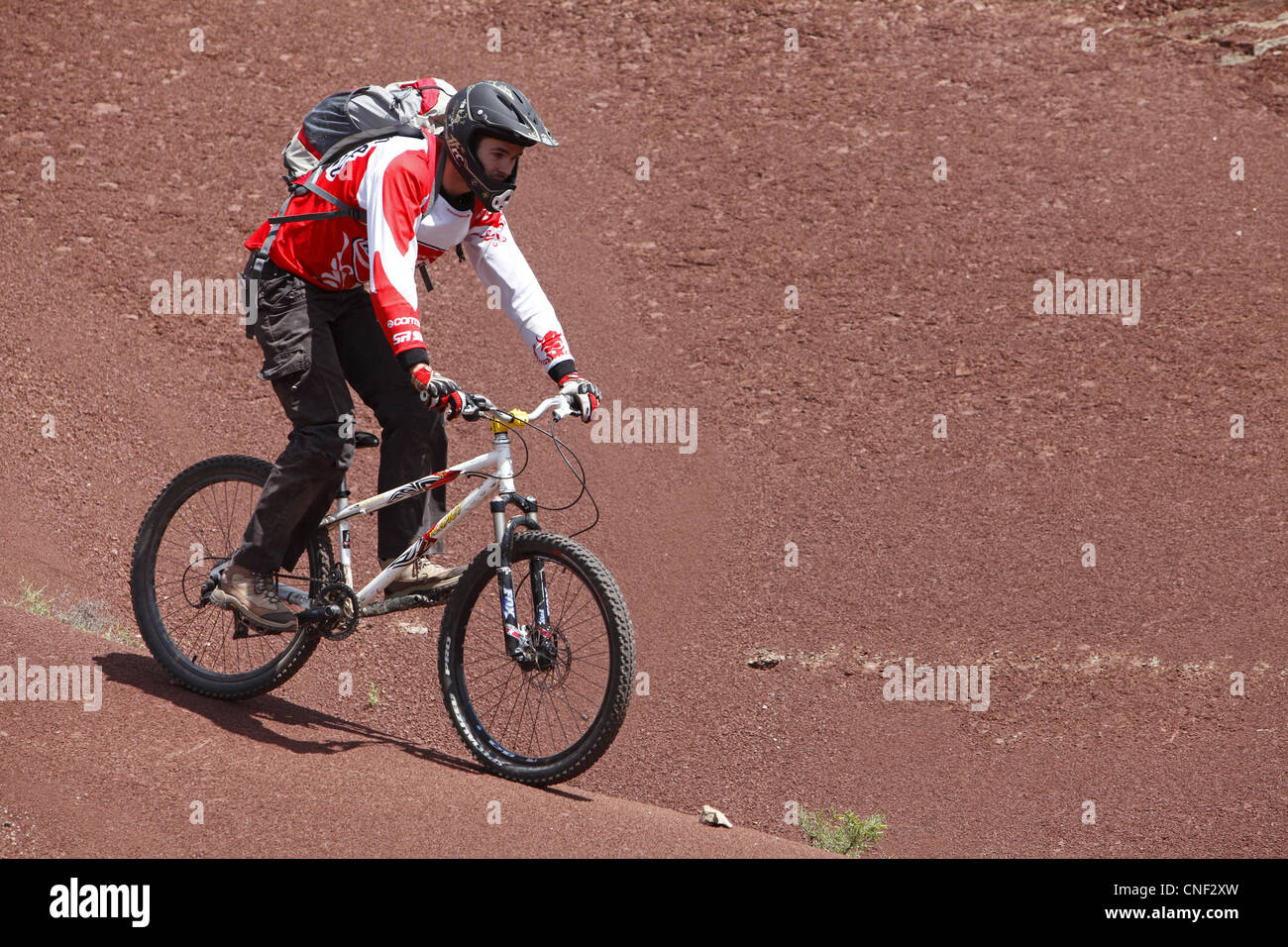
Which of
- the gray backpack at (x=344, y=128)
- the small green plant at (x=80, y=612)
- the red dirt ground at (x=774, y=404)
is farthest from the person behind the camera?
the small green plant at (x=80, y=612)

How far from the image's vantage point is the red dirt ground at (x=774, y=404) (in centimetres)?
557

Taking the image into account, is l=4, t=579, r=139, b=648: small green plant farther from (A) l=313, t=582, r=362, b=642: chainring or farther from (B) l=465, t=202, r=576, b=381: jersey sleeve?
(B) l=465, t=202, r=576, b=381: jersey sleeve

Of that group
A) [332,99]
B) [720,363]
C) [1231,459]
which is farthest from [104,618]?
[1231,459]

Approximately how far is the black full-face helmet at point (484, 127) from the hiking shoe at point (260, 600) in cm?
196

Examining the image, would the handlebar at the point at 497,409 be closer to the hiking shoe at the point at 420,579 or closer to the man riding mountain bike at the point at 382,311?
the man riding mountain bike at the point at 382,311

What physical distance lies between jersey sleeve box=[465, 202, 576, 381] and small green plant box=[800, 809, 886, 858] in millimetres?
2809

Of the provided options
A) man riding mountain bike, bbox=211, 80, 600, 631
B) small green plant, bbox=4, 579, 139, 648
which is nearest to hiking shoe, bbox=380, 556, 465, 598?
man riding mountain bike, bbox=211, 80, 600, 631

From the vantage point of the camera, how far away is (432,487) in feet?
16.3

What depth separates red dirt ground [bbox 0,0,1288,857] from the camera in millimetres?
5566

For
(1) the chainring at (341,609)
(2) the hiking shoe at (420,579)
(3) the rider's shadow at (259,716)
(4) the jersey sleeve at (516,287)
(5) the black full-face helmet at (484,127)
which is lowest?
(3) the rider's shadow at (259,716)

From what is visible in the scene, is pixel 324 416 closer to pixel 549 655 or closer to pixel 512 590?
pixel 512 590

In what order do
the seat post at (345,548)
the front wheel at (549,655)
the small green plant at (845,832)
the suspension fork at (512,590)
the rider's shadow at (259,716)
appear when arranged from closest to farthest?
the front wheel at (549,655) → the suspension fork at (512,590) → the rider's shadow at (259,716) → the seat post at (345,548) → the small green plant at (845,832)

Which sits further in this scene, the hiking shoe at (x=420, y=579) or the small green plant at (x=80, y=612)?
the small green plant at (x=80, y=612)

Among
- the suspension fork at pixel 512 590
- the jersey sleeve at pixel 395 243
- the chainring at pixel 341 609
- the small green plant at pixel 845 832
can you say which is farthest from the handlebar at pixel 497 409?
the small green plant at pixel 845 832
